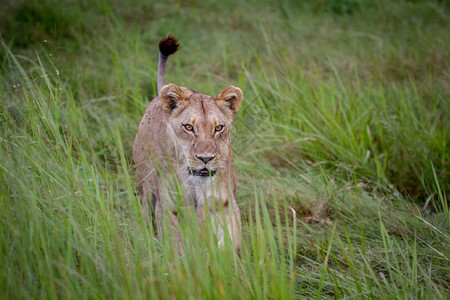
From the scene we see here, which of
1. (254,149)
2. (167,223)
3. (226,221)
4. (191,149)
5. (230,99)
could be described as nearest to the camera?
(167,223)

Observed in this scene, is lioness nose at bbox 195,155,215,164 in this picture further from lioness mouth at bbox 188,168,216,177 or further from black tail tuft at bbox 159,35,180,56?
black tail tuft at bbox 159,35,180,56

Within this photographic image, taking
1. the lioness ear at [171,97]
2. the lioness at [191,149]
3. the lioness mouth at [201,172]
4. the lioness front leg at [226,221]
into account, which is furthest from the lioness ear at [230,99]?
the lioness front leg at [226,221]

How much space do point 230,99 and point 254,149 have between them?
1.61 metres

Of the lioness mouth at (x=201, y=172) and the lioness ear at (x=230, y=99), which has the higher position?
the lioness ear at (x=230, y=99)

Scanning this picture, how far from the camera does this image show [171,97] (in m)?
3.61

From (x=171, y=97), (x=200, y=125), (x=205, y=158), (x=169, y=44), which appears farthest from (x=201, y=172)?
(x=169, y=44)

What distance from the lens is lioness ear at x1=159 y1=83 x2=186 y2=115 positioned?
3.54 meters

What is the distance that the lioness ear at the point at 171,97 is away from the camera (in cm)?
354

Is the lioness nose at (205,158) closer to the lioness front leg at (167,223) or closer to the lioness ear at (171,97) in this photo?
the lioness front leg at (167,223)

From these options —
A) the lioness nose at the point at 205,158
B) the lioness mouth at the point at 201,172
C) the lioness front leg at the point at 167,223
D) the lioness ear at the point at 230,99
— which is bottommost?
the lioness front leg at the point at 167,223

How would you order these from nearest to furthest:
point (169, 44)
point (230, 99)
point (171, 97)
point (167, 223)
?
point (167, 223) → point (171, 97) → point (230, 99) → point (169, 44)

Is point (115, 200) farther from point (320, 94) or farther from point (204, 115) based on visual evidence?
point (320, 94)

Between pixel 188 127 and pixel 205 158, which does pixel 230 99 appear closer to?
pixel 188 127

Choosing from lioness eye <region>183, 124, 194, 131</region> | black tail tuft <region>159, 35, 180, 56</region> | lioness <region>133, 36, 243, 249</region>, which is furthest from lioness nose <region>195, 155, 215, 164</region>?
black tail tuft <region>159, 35, 180, 56</region>
